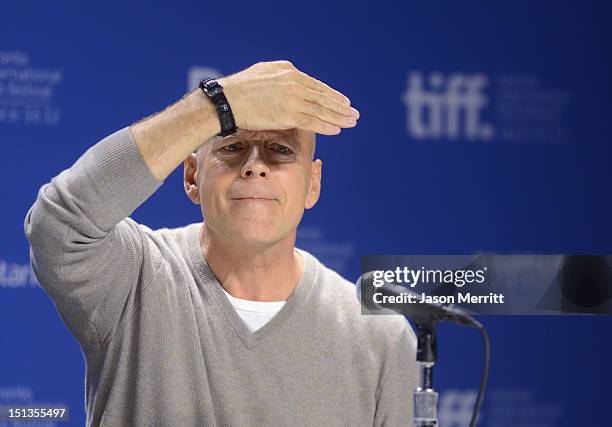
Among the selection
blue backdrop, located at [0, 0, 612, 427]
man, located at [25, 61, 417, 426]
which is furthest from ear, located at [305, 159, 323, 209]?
blue backdrop, located at [0, 0, 612, 427]

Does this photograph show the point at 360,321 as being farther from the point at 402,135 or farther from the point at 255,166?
the point at 402,135

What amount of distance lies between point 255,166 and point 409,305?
15.1 inches

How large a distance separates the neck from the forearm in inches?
11.3

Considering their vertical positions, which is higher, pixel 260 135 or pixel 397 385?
pixel 260 135

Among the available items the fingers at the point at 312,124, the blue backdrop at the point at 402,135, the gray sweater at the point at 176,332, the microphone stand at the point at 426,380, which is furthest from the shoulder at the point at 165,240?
the blue backdrop at the point at 402,135

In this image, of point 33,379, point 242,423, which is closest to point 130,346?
point 242,423

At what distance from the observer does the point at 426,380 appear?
150cm

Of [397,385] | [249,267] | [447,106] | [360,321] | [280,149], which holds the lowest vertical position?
[397,385]

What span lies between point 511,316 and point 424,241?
0.34 metres

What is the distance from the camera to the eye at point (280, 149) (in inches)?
73.4

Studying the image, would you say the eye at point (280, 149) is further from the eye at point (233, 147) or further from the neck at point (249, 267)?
the neck at point (249, 267)

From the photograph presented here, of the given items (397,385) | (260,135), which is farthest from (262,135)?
(397,385)

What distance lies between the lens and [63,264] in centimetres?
160

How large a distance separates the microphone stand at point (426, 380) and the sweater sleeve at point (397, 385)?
335 mm
